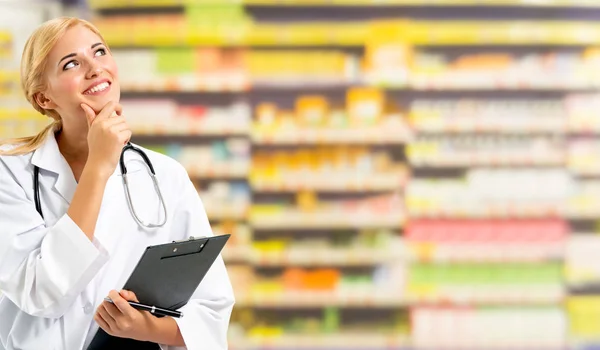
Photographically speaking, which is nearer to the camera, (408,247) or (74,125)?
(74,125)

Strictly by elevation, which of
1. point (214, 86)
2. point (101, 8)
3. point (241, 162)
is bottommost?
point (241, 162)

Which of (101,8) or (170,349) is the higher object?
(101,8)

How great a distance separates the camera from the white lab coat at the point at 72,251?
114cm

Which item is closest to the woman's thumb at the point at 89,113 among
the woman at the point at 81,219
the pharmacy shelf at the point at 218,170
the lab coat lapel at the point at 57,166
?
the woman at the point at 81,219

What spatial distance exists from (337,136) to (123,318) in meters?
2.94

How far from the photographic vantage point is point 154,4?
13.1 feet

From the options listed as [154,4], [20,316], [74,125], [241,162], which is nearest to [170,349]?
[20,316]

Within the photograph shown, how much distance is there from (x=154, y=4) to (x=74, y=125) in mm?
2860

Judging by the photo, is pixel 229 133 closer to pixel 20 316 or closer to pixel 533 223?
pixel 533 223

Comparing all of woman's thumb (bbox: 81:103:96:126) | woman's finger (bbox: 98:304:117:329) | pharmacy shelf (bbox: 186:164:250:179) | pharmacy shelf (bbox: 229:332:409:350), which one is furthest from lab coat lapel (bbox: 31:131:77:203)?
pharmacy shelf (bbox: 229:332:409:350)

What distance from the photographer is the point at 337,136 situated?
3.99m

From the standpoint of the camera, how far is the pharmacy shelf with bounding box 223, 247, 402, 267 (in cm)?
400

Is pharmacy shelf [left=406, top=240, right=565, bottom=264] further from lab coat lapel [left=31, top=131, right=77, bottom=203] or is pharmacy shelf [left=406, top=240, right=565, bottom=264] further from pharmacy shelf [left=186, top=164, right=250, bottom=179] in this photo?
lab coat lapel [left=31, top=131, right=77, bottom=203]

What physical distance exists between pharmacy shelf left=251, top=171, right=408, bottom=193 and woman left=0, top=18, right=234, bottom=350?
2.61 metres
